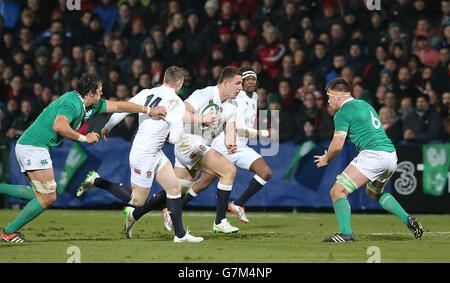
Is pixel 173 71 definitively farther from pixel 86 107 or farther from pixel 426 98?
pixel 426 98

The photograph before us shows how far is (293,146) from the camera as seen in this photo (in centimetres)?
1914

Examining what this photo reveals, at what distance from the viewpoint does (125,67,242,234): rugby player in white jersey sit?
1410 centimetres

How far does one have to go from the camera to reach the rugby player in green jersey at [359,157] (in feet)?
42.0

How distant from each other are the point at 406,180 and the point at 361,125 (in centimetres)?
570

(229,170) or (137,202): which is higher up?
(229,170)

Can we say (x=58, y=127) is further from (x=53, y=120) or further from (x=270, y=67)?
(x=270, y=67)

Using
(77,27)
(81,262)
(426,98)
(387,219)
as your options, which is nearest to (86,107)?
(81,262)

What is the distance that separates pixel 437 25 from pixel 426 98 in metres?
3.05

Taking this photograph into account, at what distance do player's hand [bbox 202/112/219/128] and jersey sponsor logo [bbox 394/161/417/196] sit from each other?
17.9 feet

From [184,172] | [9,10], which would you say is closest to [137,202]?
[184,172]

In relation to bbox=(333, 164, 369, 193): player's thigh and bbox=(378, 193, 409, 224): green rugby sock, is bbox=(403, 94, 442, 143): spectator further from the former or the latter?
bbox=(333, 164, 369, 193): player's thigh

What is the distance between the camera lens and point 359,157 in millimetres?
13156

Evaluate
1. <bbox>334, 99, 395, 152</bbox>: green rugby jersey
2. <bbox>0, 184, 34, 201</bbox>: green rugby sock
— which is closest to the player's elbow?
<bbox>0, 184, 34, 201</bbox>: green rugby sock
